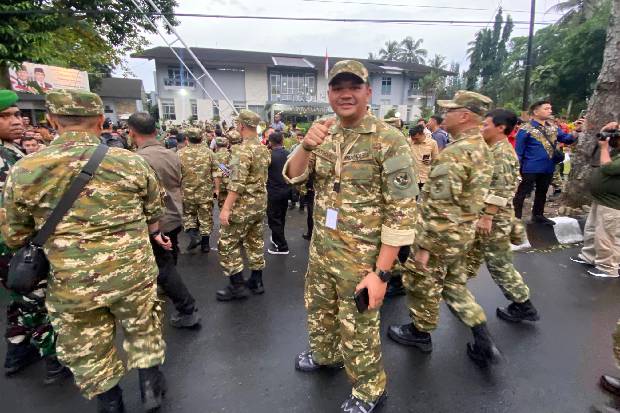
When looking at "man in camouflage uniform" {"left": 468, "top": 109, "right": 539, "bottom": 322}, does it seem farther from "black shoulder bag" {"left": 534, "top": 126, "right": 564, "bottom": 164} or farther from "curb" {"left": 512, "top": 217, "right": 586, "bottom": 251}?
"black shoulder bag" {"left": 534, "top": 126, "right": 564, "bottom": 164}

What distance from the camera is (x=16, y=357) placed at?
8.73 feet

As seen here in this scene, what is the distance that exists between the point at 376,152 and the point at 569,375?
7.87 ft

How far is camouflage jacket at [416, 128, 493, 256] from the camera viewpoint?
8.09ft

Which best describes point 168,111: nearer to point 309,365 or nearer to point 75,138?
point 75,138

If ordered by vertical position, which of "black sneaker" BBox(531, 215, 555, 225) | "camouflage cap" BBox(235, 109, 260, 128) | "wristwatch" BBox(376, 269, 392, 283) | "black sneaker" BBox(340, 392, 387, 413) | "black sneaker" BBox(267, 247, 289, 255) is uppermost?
"camouflage cap" BBox(235, 109, 260, 128)

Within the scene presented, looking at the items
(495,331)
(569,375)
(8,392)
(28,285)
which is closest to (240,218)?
(28,285)

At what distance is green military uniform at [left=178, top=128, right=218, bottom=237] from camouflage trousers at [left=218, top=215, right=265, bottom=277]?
1854 mm

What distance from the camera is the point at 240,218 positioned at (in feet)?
11.9

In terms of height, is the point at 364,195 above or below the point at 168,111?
below

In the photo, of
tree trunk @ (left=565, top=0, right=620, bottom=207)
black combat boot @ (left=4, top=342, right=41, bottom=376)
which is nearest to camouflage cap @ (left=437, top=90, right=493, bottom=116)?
black combat boot @ (left=4, top=342, right=41, bottom=376)

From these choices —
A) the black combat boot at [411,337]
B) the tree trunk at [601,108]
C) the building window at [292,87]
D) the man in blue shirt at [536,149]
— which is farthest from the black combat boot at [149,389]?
the building window at [292,87]

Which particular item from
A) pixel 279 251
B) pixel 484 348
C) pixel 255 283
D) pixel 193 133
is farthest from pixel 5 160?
pixel 484 348

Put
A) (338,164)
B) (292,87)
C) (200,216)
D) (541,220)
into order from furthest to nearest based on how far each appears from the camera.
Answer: (292,87), (541,220), (200,216), (338,164)

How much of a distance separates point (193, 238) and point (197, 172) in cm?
111
